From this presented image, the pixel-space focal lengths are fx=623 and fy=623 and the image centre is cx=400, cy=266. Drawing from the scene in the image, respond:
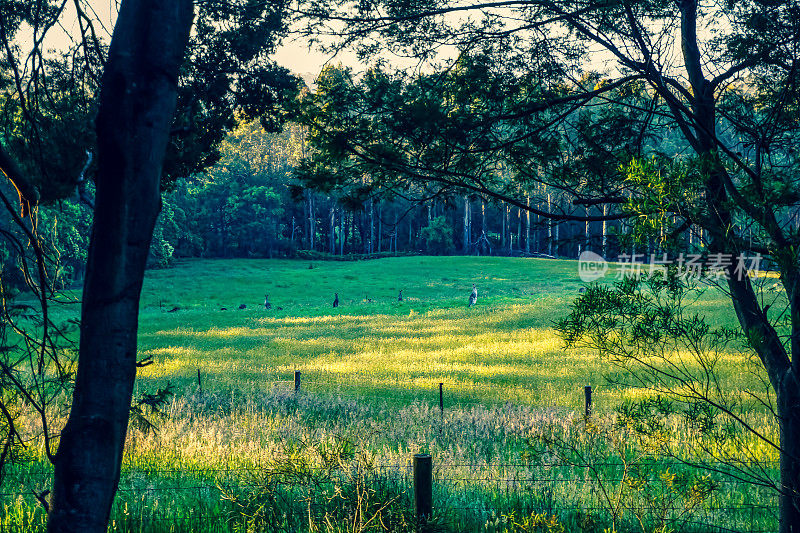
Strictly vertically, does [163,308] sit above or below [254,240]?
below

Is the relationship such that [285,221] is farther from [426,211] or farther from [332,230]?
[426,211]

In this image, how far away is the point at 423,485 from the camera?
5430mm

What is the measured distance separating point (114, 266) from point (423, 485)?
12.1 feet

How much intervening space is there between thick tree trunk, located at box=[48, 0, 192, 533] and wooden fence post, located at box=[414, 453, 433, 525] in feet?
10.3

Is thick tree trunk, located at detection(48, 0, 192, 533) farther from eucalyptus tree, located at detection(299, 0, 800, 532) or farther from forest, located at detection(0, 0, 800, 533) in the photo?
eucalyptus tree, located at detection(299, 0, 800, 532)

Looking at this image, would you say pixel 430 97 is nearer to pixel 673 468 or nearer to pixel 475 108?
pixel 475 108

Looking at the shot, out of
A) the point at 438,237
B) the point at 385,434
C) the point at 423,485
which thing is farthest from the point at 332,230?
the point at 423,485

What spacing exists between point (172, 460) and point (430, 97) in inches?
231

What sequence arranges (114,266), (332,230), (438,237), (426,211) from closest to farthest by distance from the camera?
(114,266) < (426,211) < (332,230) < (438,237)

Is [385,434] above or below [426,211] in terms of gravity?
below

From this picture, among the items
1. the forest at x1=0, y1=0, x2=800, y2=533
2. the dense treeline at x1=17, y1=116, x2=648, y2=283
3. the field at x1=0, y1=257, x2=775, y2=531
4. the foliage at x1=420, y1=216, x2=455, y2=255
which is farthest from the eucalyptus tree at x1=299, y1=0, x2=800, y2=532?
the foliage at x1=420, y1=216, x2=455, y2=255

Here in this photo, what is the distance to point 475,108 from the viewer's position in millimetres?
6164

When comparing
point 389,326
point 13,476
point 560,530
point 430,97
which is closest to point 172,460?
point 13,476

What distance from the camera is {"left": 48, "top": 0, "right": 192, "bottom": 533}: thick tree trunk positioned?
2.57m
